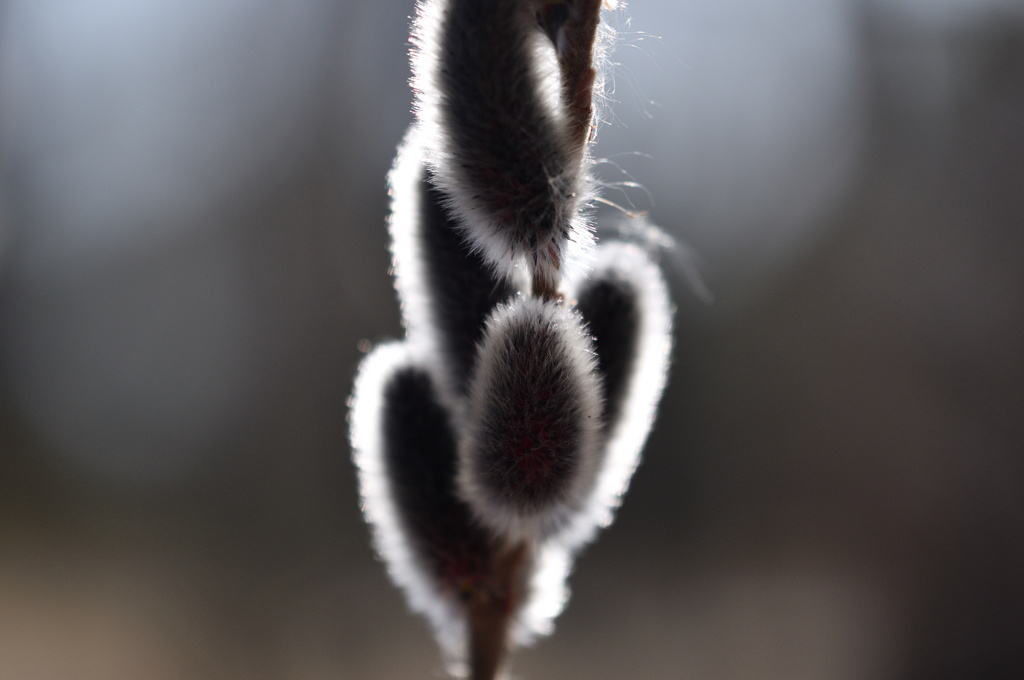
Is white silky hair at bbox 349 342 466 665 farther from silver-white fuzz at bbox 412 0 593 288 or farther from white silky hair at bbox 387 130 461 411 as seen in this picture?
silver-white fuzz at bbox 412 0 593 288

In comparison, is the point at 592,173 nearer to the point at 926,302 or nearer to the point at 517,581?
the point at 517,581

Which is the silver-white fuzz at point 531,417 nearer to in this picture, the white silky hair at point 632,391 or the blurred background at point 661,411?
the white silky hair at point 632,391

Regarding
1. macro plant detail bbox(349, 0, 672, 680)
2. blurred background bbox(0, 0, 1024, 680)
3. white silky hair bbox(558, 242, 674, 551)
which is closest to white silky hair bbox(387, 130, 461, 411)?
macro plant detail bbox(349, 0, 672, 680)

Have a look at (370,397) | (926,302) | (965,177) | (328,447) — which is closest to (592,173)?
(370,397)

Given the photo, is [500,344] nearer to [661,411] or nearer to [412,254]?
[412,254]

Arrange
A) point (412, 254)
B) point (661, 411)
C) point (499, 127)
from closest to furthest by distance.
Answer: point (499, 127) < point (412, 254) < point (661, 411)

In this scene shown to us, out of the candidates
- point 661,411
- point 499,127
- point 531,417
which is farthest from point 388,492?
point 661,411

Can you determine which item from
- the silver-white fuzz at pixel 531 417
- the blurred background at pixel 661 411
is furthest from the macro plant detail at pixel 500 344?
the blurred background at pixel 661 411
